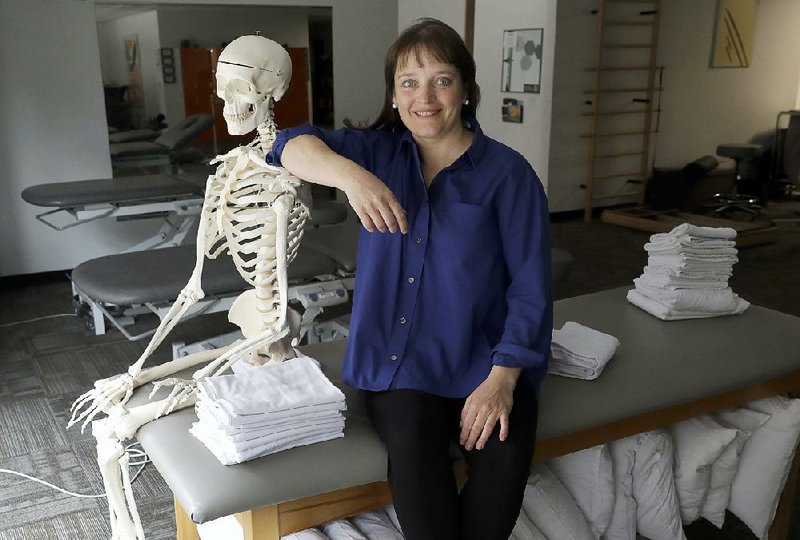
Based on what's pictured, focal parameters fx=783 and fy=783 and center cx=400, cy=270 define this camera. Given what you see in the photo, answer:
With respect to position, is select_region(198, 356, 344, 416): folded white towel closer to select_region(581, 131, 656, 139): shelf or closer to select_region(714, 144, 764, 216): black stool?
select_region(581, 131, 656, 139): shelf

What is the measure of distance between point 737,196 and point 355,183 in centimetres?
605

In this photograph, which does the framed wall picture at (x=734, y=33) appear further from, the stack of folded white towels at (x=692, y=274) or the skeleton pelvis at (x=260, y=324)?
the skeleton pelvis at (x=260, y=324)

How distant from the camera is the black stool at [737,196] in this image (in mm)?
6473

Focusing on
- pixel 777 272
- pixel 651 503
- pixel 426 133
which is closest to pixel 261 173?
pixel 426 133

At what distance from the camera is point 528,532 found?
5.55 ft

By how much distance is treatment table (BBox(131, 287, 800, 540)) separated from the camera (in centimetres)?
136

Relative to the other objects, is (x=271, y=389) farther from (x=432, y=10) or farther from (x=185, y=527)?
(x=432, y=10)

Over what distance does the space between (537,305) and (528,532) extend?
0.52 m

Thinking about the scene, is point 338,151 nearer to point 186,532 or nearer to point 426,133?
point 426,133

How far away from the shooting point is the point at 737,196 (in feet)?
21.9

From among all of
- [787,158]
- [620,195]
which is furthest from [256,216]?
[787,158]

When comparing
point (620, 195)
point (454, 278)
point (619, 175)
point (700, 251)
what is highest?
point (454, 278)

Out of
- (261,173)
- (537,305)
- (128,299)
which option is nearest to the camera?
(537,305)

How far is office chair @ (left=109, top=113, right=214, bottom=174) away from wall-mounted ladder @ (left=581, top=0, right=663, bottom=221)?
3213mm
